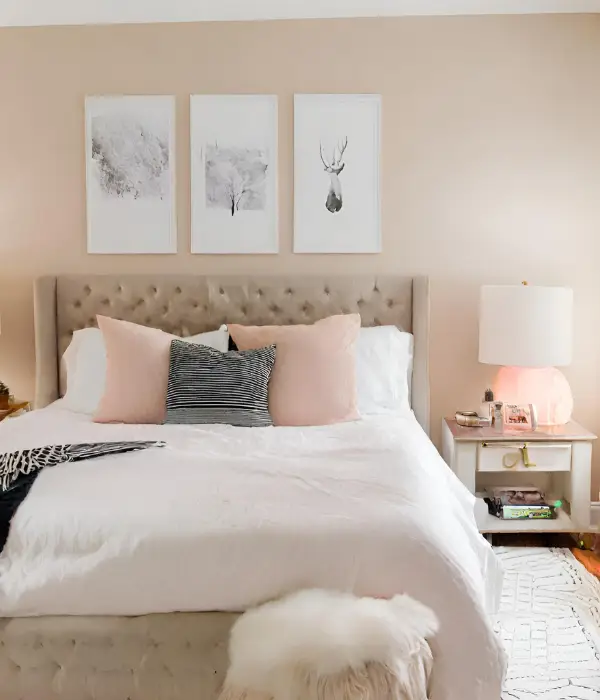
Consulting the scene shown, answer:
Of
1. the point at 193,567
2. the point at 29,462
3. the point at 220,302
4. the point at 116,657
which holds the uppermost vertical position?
the point at 220,302

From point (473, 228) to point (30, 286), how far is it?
232cm

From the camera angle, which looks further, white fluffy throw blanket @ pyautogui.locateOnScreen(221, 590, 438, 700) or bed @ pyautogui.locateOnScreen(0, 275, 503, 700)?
bed @ pyautogui.locateOnScreen(0, 275, 503, 700)

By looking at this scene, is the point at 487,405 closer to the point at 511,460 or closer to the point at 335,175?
the point at 511,460

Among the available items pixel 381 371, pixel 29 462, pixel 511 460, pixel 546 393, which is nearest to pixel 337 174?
pixel 381 371

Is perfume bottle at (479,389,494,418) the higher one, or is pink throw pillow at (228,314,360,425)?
pink throw pillow at (228,314,360,425)

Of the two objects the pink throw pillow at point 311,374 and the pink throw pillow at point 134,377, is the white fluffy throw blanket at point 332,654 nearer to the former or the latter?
the pink throw pillow at point 311,374

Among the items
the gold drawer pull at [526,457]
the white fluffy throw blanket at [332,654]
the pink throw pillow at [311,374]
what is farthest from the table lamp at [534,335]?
the white fluffy throw blanket at [332,654]

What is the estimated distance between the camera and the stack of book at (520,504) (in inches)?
126

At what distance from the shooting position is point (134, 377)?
2.98m

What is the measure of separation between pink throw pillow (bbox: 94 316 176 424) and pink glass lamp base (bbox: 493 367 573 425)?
1.69 meters

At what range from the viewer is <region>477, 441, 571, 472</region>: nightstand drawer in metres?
3.18

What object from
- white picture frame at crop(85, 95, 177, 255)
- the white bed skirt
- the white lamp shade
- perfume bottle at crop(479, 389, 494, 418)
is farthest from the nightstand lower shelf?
white picture frame at crop(85, 95, 177, 255)

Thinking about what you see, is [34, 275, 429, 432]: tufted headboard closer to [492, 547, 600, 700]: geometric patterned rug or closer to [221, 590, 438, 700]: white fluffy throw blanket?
[492, 547, 600, 700]: geometric patterned rug

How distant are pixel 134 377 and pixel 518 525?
1851 mm
